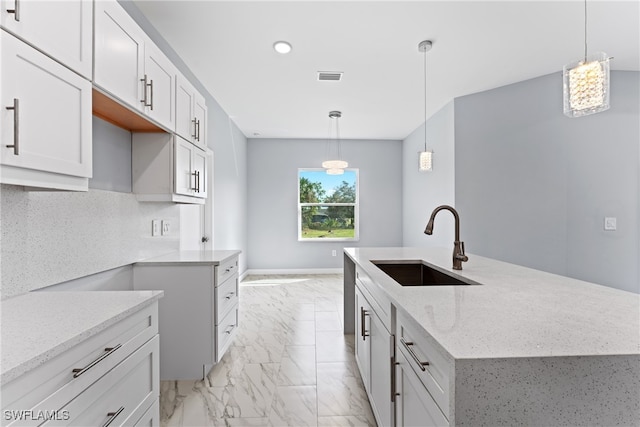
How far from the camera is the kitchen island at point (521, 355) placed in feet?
2.26

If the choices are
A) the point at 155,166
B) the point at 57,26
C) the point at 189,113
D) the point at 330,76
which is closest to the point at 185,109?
the point at 189,113

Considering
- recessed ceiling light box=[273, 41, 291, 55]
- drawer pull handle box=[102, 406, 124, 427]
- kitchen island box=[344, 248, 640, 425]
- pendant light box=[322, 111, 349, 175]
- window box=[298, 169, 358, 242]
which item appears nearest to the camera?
kitchen island box=[344, 248, 640, 425]

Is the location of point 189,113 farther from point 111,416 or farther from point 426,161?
point 426,161

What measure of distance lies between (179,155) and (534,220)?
3811mm

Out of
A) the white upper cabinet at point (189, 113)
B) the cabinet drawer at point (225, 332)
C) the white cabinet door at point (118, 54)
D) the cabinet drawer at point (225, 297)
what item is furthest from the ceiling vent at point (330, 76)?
the cabinet drawer at point (225, 332)

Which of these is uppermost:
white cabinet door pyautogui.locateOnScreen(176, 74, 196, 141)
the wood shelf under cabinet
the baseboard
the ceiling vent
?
the ceiling vent

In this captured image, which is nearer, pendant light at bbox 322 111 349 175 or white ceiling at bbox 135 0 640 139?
white ceiling at bbox 135 0 640 139

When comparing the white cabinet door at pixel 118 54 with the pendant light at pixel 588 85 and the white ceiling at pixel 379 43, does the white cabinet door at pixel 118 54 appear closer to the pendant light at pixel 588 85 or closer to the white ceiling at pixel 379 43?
the white ceiling at pixel 379 43

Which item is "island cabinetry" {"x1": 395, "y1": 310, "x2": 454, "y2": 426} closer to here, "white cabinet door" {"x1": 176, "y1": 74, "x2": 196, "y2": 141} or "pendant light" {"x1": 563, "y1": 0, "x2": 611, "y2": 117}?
"pendant light" {"x1": 563, "y1": 0, "x2": 611, "y2": 117}

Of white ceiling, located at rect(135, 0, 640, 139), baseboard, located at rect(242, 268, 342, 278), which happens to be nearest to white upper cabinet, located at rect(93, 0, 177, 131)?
white ceiling, located at rect(135, 0, 640, 139)

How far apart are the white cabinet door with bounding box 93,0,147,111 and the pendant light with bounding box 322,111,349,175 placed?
2.99 meters

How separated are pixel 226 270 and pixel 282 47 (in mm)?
2009

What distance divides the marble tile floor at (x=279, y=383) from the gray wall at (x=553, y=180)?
2.35 metres

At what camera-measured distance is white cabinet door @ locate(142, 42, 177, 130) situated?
5.73 ft
